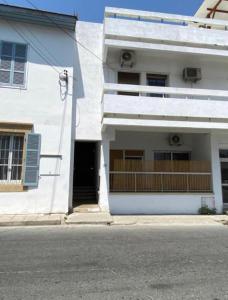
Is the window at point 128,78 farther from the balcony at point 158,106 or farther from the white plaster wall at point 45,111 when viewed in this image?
the white plaster wall at point 45,111

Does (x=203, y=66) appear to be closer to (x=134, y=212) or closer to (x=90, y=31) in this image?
(x=90, y=31)

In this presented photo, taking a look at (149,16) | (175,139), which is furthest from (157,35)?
(175,139)

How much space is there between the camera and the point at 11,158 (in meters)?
11.4

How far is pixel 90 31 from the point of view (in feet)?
43.7

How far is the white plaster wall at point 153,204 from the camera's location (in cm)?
1215

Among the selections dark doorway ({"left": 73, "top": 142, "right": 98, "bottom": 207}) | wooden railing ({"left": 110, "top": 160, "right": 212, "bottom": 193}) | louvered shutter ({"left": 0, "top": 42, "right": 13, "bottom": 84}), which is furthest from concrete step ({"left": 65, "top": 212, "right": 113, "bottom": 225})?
louvered shutter ({"left": 0, "top": 42, "right": 13, "bottom": 84})

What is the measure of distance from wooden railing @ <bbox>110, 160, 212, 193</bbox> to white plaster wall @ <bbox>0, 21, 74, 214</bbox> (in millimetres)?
2425

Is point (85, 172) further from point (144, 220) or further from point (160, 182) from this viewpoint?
point (144, 220)

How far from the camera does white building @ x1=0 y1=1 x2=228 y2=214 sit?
11.6 m

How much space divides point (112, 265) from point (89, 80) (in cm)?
961

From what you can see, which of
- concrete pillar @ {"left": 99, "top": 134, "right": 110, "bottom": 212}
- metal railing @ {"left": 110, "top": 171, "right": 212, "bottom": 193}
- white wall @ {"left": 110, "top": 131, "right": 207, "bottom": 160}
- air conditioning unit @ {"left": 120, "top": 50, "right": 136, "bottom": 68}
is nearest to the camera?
concrete pillar @ {"left": 99, "top": 134, "right": 110, "bottom": 212}

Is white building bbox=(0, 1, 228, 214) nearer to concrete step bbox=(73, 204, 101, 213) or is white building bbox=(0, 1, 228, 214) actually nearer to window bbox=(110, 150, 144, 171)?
window bbox=(110, 150, 144, 171)

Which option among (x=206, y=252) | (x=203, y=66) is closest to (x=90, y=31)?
(x=203, y=66)

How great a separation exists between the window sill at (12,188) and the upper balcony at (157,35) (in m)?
6.99
